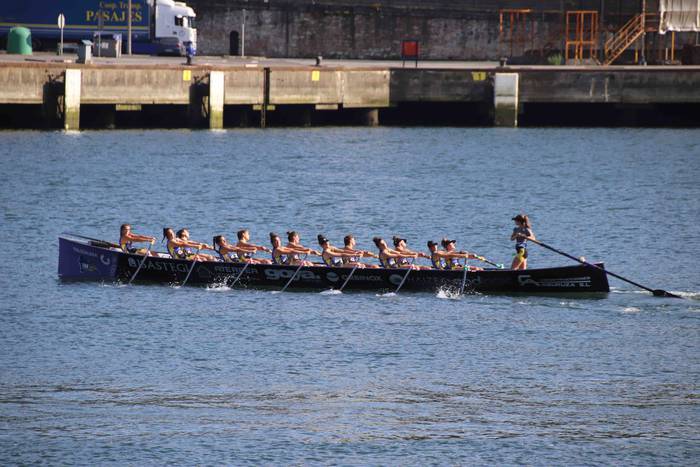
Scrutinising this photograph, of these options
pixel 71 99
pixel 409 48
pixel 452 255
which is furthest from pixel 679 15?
pixel 452 255

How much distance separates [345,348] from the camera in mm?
32938

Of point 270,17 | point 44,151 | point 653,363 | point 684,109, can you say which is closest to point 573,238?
point 653,363

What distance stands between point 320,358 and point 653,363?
746 cm

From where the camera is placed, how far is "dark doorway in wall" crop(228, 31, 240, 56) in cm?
9275

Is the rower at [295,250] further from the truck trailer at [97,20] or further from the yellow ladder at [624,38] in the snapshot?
the yellow ladder at [624,38]

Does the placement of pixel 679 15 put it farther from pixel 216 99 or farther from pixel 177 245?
pixel 177 245

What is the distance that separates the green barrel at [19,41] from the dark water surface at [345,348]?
790 inches

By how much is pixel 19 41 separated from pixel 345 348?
5100cm

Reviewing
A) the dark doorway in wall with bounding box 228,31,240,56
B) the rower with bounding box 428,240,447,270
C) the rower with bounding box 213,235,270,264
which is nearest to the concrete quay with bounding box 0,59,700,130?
the dark doorway in wall with bounding box 228,31,240,56

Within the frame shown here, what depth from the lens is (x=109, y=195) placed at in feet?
189

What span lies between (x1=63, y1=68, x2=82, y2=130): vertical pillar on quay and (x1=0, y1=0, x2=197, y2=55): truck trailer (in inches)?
691

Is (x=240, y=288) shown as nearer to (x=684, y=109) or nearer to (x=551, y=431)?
(x=551, y=431)

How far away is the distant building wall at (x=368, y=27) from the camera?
301 feet

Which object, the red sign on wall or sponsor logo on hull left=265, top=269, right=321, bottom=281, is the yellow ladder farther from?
sponsor logo on hull left=265, top=269, right=321, bottom=281
